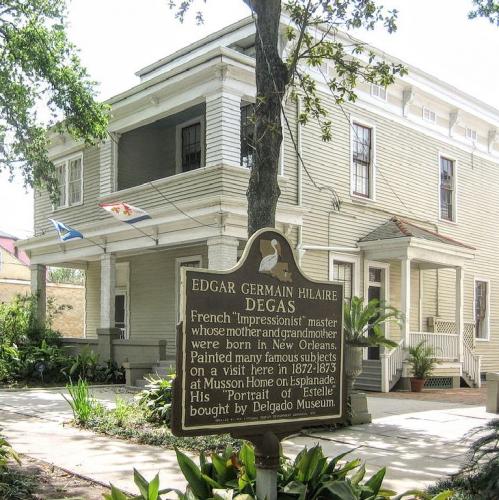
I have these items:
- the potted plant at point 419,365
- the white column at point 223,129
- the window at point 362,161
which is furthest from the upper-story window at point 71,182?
the potted plant at point 419,365

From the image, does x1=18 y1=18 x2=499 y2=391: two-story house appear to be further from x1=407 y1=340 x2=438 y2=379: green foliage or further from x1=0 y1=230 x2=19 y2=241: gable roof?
x1=0 y1=230 x2=19 y2=241: gable roof

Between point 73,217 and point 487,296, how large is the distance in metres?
14.0

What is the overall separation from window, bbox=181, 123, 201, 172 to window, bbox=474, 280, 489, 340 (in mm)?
10512

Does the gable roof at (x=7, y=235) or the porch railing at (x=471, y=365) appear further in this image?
the gable roof at (x=7, y=235)

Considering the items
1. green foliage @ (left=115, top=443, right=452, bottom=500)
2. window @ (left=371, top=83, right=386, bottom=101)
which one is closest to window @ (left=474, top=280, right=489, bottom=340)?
window @ (left=371, top=83, right=386, bottom=101)

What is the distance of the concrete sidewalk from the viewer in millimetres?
6996

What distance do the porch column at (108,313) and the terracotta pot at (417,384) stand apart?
7.93 metres

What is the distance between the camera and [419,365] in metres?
16.9

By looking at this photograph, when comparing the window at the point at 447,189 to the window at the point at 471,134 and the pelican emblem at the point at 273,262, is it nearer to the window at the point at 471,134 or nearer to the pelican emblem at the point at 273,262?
the window at the point at 471,134

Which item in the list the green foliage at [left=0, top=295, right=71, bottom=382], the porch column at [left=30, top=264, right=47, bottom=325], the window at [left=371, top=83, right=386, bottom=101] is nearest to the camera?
the green foliage at [left=0, top=295, right=71, bottom=382]

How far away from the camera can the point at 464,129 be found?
2264 cm

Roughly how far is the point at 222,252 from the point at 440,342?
24.8 feet

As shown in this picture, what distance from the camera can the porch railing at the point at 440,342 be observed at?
1778 centimetres

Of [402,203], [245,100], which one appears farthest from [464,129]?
[245,100]
